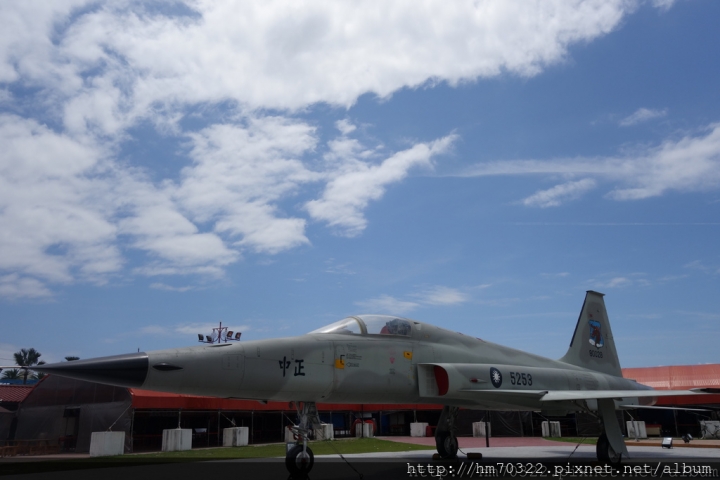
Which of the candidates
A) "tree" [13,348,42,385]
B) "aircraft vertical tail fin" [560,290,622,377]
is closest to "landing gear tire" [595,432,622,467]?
"aircraft vertical tail fin" [560,290,622,377]

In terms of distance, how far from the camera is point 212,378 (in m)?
8.45

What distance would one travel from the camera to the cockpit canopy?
35.0ft

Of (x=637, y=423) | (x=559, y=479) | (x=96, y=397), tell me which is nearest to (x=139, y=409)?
(x=96, y=397)

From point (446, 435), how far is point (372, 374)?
15.1ft

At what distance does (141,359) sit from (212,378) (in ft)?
3.64

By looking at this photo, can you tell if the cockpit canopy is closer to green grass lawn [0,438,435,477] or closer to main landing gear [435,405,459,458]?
main landing gear [435,405,459,458]

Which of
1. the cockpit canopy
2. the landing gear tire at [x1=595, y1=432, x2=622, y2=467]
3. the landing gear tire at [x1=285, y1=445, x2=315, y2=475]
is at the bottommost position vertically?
the landing gear tire at [x1=595, y1=432, x2=622, y2=467]

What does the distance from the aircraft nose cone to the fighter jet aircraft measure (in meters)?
0.01

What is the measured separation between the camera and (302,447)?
30.9 ft

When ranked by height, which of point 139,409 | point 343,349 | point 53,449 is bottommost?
point 53,449

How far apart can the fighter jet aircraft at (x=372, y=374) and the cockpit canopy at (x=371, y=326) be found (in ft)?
0.07

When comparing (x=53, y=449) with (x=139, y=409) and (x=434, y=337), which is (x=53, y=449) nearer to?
(x=139, y=409)

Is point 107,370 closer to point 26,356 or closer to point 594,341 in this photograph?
point 594,341

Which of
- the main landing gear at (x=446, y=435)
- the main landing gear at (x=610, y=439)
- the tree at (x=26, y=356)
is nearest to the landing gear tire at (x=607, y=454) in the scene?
the main landing gear at (x=610, y=439)
